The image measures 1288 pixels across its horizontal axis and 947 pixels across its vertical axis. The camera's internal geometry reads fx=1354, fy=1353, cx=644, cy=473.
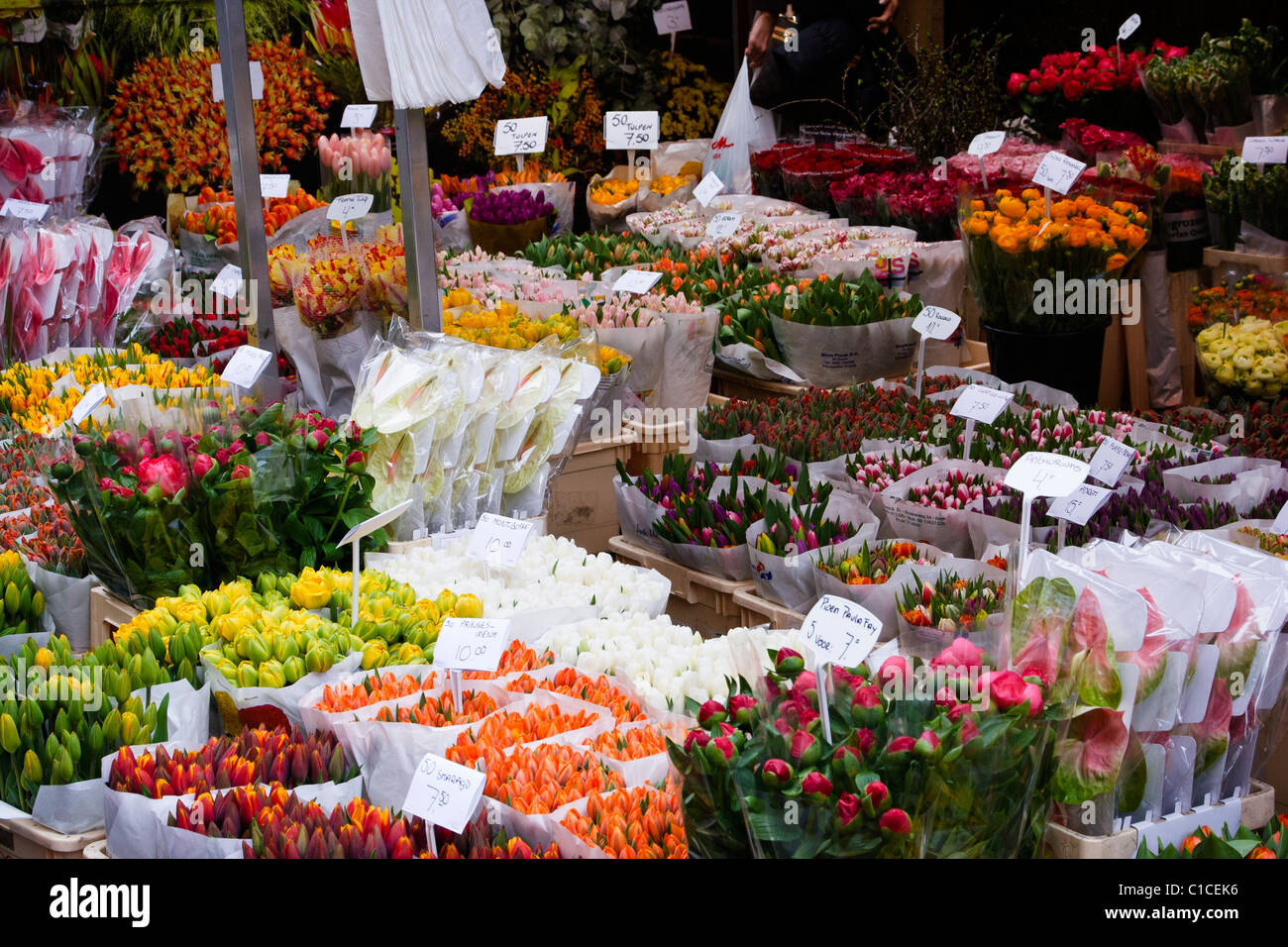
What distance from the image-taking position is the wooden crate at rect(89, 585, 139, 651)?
9.26 ft

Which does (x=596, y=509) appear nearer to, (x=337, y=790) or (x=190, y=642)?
(x=190, y=642)

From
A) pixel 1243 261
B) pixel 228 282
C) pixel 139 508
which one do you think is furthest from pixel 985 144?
pixel 139 508

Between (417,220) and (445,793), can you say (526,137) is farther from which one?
(445,793)

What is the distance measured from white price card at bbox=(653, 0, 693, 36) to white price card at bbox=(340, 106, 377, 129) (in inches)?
137

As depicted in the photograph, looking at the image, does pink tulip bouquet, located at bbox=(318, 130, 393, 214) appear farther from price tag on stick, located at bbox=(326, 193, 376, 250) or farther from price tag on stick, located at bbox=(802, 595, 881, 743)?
price tag on stick, located at bbox=(802, 595, 881, 743)

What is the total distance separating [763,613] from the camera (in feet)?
9.47

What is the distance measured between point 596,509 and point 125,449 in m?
1.34

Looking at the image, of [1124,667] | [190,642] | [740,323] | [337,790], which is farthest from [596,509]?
[1124,667]

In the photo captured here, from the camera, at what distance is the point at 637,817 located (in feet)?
5.94

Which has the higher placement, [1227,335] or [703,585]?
[1227,335]

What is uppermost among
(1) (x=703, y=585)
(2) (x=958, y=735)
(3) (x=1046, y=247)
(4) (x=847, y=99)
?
(4) (x=847, y=99)

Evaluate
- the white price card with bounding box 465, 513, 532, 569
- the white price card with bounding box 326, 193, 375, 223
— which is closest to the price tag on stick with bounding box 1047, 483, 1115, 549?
the white price card with bounding box 465, 513, 532, 569

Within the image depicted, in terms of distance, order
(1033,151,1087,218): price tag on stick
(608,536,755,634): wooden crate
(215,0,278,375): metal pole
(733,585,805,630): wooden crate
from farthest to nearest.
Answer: (1033,151,1087,218): price tag on stick
(215,0,278,375): metal pole
(608,536,755,634): wooden crate
(733,585,805,630): wooden crate

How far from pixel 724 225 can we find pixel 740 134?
1.59m
